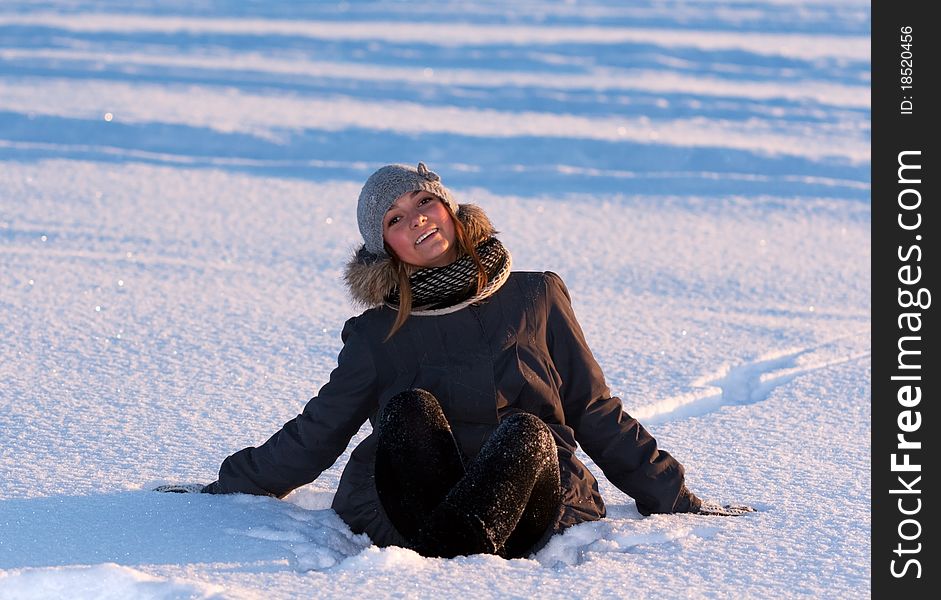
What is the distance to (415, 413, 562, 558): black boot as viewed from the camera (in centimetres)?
208

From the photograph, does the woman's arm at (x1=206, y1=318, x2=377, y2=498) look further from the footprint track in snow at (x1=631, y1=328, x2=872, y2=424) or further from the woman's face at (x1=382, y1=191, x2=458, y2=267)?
the footprint track in snow at (x1=631, y1=328, x2=872, y2=424)

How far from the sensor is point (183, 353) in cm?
357

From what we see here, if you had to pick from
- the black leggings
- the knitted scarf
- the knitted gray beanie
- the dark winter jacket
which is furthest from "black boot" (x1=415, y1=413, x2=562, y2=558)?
the knitted gray beanie

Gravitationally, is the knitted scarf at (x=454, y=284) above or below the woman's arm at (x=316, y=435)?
above

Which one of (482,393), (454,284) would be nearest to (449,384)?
(482,393)

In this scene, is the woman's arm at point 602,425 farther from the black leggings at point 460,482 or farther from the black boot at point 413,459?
the black boot at point 413,459

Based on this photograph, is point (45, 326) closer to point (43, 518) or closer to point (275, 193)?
point (43, 518)

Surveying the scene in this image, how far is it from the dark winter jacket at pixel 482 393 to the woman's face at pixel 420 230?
53 mm

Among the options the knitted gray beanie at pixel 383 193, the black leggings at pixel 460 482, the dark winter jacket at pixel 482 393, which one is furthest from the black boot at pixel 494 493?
the knitted gray beanie at pixel 383 193

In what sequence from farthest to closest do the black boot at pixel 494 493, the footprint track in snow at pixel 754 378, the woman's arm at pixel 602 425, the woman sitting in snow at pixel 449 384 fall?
the footprint track in snow at pixel 754 378
the woman's arm at pixel 602 425
the woman sitting in snow at pixel 449 384
the black boot at pixel 494 493

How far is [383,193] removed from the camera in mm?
2291

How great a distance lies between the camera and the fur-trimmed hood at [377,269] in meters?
2.26

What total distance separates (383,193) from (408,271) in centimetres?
15
